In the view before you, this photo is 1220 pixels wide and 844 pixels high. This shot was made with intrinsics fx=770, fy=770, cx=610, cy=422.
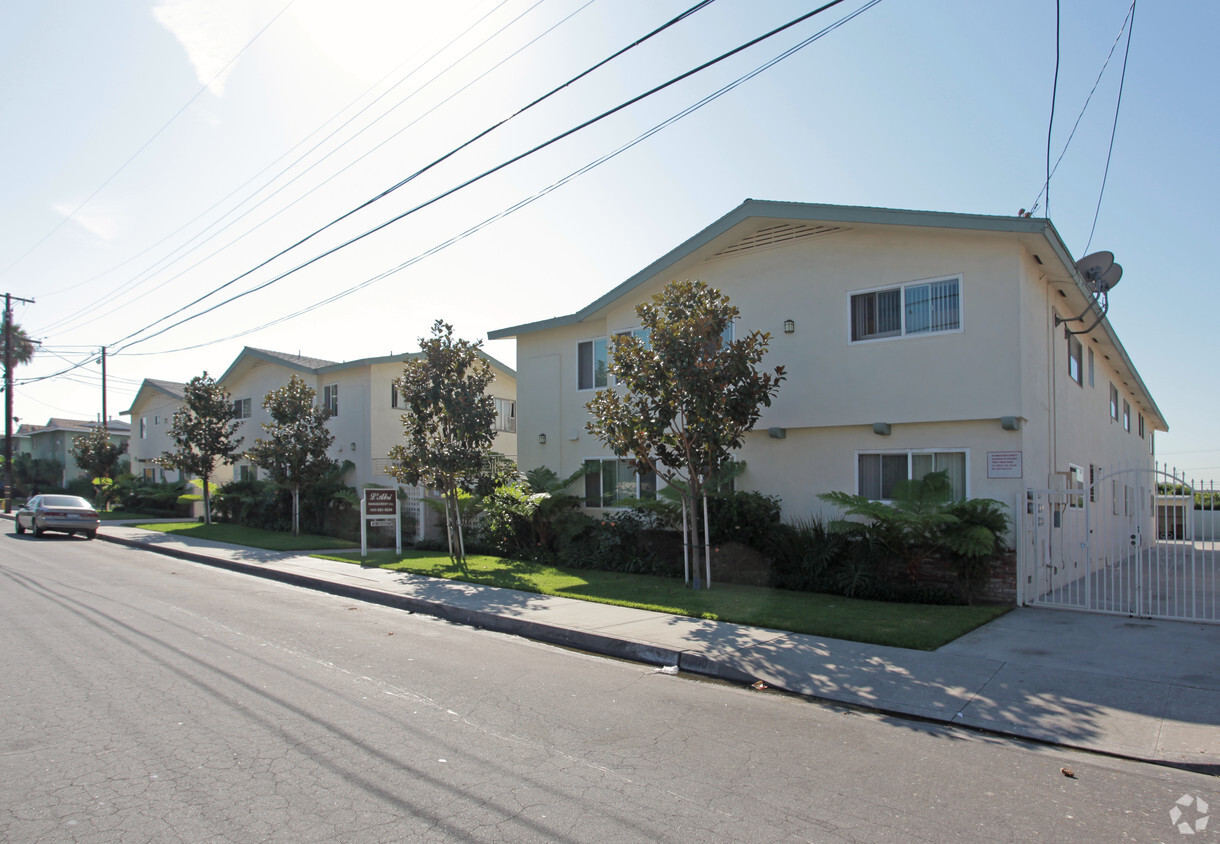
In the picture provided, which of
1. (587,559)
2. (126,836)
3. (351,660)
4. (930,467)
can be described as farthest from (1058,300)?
(126,836)

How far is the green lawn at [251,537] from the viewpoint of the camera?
2023cm

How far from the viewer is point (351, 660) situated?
26.0ft

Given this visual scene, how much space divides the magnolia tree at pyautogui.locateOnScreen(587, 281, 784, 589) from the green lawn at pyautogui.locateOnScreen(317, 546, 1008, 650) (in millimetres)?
1229

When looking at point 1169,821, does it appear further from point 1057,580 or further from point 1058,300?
point 1058,300

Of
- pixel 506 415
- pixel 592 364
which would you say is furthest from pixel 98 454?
pixel 592 364

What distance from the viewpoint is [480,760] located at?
5086 millimetres

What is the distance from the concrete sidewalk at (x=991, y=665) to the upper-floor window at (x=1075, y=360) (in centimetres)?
620

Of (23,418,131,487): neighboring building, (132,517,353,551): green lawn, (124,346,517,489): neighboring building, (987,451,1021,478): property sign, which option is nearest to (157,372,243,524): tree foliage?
(132,517,353,551): green lawn

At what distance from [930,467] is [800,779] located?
8594mm

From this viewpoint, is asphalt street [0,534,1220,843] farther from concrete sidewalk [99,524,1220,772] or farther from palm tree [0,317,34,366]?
palm tree [0,317,34,366]

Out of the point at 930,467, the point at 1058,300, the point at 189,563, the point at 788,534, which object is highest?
the point at 1058,300

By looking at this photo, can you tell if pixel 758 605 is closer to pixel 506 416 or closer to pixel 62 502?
pixel 506 416

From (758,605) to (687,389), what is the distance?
11.2 feet

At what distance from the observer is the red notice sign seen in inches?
678
